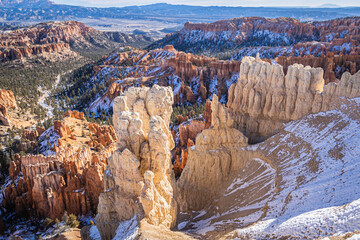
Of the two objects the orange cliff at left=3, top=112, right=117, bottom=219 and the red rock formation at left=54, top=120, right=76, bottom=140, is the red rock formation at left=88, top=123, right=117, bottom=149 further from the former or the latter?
the orange cliff at left=3, top=112, right=117, bottom=219

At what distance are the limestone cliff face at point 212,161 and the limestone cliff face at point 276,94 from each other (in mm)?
3134

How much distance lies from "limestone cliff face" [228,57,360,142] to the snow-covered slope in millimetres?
1154

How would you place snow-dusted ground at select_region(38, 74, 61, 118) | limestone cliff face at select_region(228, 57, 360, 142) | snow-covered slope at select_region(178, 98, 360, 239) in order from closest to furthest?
1. snow-covered slope at select_region(178, 98, 360, 239)
2. limestone cliff face at select_region(228, 57, 360, 142)
3. snow-dusted ground at select_region(38, 74, 61, 118)

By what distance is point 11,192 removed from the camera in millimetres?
27500

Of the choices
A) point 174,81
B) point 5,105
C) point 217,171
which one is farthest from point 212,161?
point 174,81

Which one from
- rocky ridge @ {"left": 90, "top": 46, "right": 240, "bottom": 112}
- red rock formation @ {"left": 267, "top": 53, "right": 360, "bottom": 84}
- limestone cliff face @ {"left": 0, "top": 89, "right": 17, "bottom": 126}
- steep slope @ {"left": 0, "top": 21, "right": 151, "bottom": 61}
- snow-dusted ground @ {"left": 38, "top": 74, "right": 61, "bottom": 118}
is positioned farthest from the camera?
steep slope @ {"left": 0, "top": 21, "right": 151, "bottom": 61}

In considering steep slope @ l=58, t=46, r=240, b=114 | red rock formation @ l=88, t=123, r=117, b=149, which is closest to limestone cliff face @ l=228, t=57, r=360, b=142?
red rock formation @ l=88, t=123, r=117, b=149

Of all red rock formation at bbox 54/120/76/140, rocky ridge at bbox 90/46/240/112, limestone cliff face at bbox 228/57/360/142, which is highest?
limestone cliff face at bbox 228/57/360/142

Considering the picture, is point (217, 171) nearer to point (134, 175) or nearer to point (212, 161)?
point (212, 161)

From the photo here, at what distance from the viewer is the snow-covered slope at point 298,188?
10.9m

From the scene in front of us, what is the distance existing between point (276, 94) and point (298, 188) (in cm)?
987

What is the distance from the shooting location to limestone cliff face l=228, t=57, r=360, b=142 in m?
19.3

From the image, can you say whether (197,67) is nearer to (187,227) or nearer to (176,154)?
(176,154)

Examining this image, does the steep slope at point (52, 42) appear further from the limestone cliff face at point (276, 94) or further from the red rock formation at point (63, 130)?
the limestone cliff face at point (276, 94)
